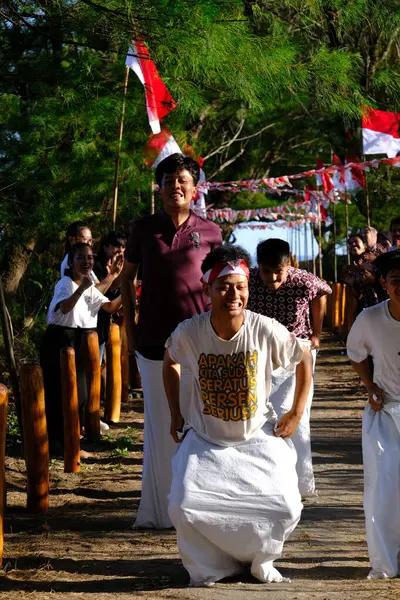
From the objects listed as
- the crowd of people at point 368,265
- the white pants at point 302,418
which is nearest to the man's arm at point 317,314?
the white pants at point 302,418

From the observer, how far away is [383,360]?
6.13 meters

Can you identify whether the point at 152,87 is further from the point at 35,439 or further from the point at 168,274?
the point at 35,439

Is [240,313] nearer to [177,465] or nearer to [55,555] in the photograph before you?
[177,465]

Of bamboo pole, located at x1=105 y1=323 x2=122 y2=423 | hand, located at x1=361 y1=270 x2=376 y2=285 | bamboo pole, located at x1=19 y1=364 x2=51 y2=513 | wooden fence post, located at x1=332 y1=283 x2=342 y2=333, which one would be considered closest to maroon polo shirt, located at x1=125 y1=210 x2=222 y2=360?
bamboo pole, located at x1=19 y1=364 x2=51 y2=513

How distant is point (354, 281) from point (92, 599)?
20.6ft

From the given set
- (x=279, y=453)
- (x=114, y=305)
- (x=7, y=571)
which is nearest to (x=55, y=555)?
(x=7, y=571)

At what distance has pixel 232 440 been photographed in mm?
5781

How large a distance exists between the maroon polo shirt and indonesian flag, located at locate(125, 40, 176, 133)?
5.57ft

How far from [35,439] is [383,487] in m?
2.55

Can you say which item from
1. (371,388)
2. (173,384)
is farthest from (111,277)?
(371,388)

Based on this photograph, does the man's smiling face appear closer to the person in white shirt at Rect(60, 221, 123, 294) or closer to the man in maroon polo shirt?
the man in maroon polo shirt

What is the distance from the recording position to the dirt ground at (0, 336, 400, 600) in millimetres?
5602

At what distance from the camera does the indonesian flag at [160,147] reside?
14.2m

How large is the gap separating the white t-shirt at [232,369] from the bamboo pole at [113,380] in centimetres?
624
